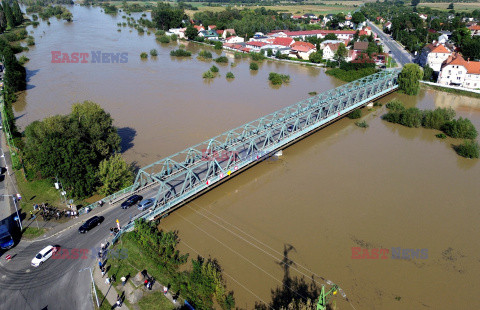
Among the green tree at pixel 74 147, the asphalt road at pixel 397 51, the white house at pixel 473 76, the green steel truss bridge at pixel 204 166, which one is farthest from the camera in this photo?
the asphalt road at pixel 397 51

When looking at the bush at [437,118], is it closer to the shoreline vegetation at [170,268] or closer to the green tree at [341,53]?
the shoreline vegetation at [170,268]

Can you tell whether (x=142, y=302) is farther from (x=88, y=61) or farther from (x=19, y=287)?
(x=88, y=61)

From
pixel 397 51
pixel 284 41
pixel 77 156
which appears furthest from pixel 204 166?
pixel 397 51

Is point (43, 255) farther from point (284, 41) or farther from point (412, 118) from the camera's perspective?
point (284, 41)

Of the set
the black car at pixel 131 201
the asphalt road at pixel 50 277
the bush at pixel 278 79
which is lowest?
the asphalt road at pixel 50 277

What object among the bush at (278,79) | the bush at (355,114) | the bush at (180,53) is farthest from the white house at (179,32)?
the bush at (355,114)

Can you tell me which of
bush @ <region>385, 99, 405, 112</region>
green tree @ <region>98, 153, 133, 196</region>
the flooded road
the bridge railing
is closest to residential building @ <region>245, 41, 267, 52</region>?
the flooded road

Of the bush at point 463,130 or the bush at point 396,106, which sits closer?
the bush at point 463,130
